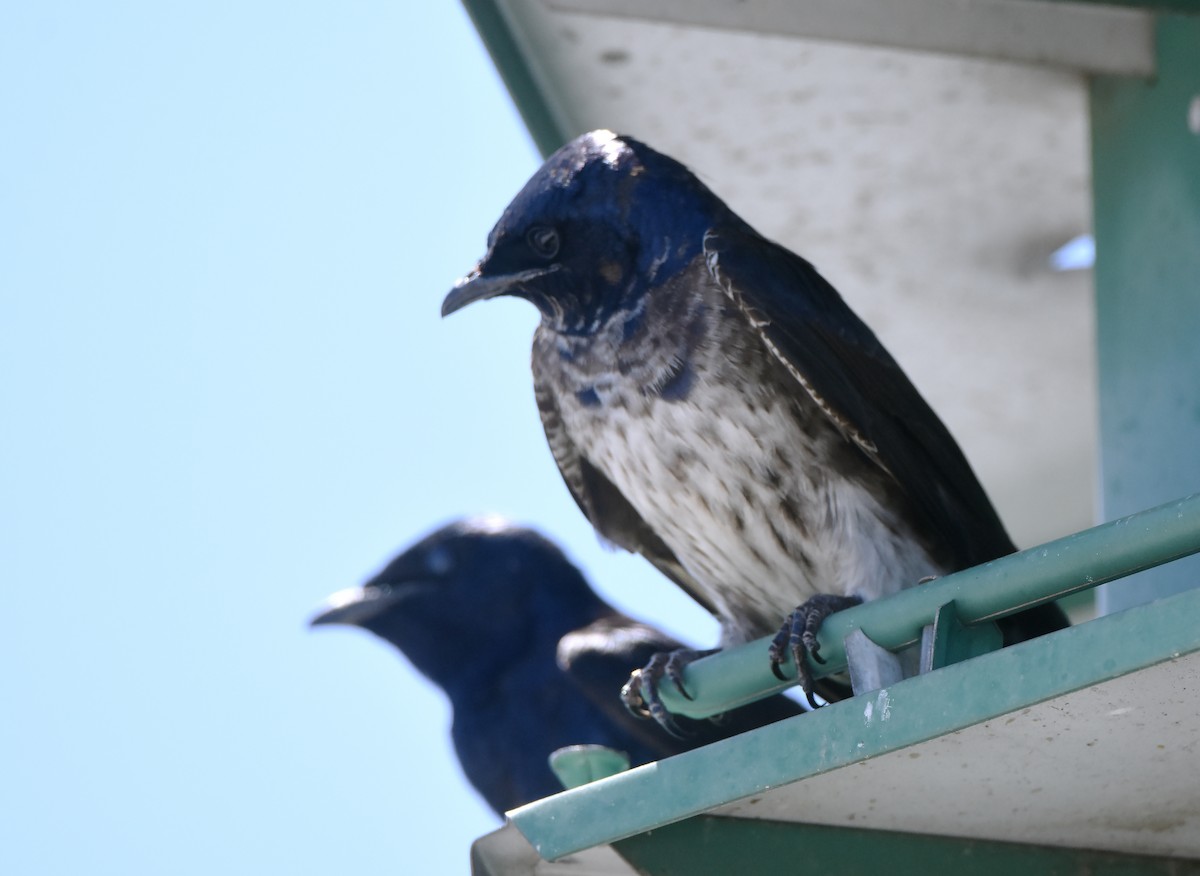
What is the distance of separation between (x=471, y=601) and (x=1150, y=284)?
209 centimetres

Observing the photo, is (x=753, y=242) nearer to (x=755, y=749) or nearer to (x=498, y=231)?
(x=498, y=231)

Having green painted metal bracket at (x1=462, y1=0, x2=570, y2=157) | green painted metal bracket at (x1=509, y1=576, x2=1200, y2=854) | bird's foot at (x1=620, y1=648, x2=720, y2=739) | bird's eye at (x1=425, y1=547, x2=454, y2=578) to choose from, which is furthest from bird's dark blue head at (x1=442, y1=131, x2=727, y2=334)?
bird's eye at (x1=425, y1=547, x2=454, y2=578)

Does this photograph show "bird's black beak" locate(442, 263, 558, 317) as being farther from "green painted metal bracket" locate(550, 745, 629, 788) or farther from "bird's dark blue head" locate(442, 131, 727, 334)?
"green painted metal bracket" locate(550, 745, 629, 788)

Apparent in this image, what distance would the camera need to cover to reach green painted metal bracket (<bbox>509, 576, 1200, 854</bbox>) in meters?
1.83

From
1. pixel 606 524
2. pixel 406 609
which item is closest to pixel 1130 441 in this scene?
pixel 606 524

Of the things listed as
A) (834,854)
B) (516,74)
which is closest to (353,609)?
(516,74)

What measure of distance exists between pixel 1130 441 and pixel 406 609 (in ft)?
A: 7.18

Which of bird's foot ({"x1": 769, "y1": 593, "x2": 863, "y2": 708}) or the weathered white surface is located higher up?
bird's foot ({"x1": 769, "y1": 593, "x2": 863, "y2": 708})

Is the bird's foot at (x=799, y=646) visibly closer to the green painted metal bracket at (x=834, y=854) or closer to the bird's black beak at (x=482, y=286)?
the green painted metal bracket at (x=834, y=854)

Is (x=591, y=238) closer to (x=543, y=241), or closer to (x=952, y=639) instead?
(x=543, y=241)

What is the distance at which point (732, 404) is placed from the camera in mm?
3139

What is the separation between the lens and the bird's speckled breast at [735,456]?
3139 millimetres

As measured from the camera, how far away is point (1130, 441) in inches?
141

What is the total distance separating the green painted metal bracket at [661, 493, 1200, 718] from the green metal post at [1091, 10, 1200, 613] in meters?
1.14
